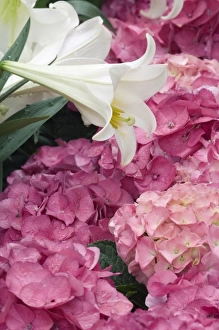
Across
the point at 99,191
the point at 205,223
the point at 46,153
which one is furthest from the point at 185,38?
the point at 205,223

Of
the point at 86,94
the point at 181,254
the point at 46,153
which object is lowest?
the point at 46,153

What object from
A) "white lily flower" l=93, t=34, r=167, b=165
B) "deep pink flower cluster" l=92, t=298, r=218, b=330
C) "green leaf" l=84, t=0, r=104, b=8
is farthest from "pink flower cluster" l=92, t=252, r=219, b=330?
"green leaf" l=84, t=0, r=104, b=8

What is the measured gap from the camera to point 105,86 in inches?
28.5

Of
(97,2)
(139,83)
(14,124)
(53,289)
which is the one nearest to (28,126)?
(14,124)

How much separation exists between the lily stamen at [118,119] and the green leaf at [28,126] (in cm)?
13

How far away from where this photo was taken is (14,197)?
0.83m

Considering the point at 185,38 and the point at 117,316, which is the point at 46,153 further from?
the point at 117,316

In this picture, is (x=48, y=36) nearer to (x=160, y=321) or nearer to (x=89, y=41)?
(x=89, y=41)

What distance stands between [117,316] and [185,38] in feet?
2.31

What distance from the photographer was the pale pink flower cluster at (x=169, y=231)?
26.5 inches

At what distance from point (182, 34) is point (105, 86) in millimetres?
483

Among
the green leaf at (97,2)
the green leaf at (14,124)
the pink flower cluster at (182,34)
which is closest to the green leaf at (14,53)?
the green leaf at (14,124)

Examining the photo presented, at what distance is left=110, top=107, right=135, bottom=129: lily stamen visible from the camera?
0.74 meters

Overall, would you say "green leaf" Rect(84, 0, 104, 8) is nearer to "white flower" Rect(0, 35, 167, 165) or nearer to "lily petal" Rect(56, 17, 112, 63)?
"lily petal" Rect(56, 17, 112, 63)
